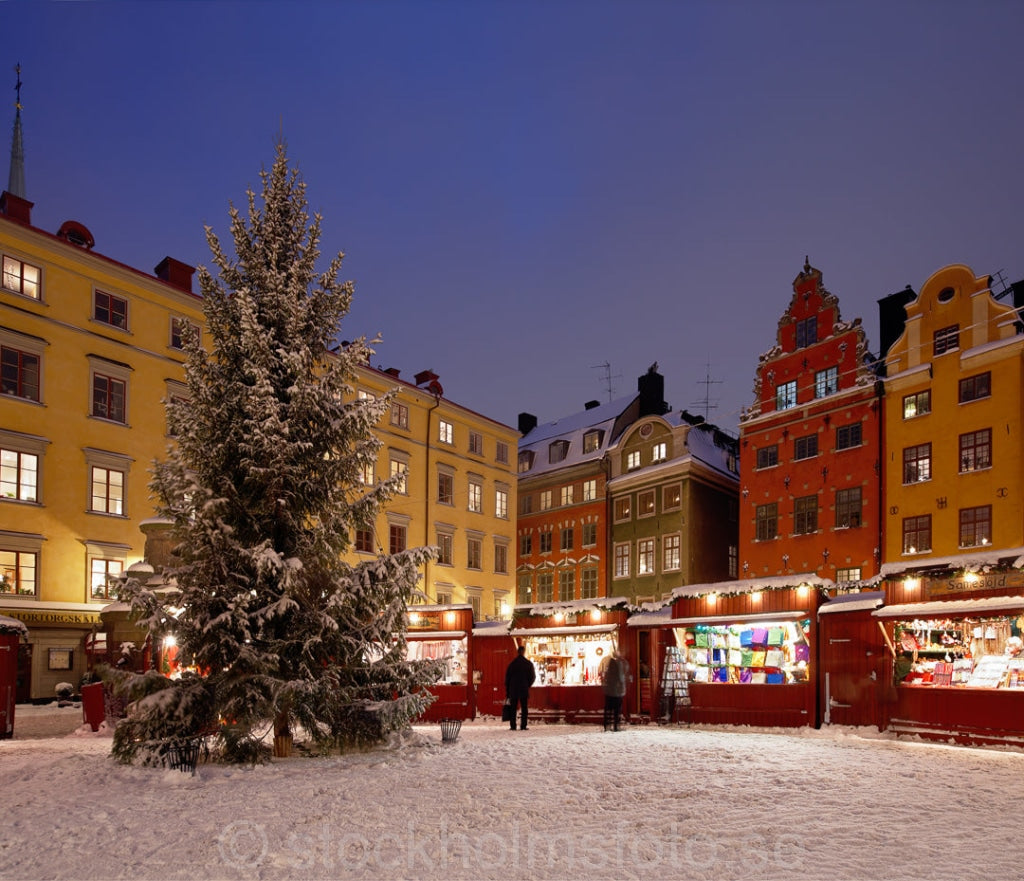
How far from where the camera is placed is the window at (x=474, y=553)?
46.0 meters

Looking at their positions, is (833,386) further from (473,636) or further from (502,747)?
(502,747)

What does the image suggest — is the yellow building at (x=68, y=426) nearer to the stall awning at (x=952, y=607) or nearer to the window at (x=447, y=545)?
the window at (x=447, y=545)

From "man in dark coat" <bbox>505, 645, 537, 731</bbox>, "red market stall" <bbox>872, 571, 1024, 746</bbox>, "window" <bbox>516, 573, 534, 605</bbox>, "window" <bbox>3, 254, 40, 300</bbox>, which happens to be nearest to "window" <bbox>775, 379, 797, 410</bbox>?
"red market stall" <bbox>872, 571, 1024, 746</bbox>

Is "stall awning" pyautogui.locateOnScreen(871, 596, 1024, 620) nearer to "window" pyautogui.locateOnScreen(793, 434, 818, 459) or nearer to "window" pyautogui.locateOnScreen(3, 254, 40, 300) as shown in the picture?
"window" pyautogui.locateOnScreen(793, 434, 818, 459)

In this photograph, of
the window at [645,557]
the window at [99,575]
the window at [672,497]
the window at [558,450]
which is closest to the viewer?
the window at [99,575]

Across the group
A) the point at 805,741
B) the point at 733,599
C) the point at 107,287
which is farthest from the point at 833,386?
the point at 107,287

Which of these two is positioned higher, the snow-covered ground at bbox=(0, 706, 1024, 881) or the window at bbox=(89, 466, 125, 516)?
the window at bbox=(89, 466, 125, 516)

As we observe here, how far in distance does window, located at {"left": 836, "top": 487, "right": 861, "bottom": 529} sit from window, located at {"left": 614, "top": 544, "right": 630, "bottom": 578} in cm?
1226

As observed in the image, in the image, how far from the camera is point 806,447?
34219 millimetres

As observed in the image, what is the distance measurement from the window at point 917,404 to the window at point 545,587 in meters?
22.1

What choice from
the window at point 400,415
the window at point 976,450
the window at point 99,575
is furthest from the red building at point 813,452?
the window at point 99,575

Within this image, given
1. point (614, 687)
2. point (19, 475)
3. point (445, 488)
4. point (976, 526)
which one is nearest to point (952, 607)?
point (614, 687)

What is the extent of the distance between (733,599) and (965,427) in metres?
13.6

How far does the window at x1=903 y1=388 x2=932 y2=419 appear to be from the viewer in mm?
30234
